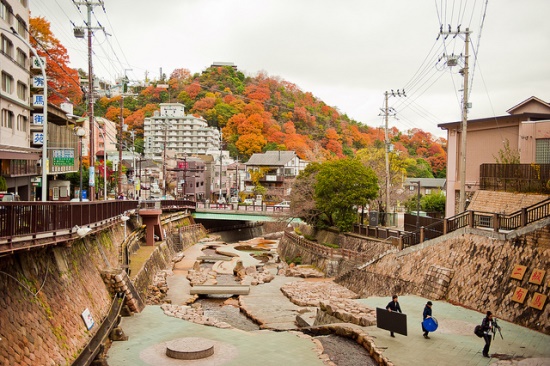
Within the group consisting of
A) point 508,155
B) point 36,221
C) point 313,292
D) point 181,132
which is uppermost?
point 181,132

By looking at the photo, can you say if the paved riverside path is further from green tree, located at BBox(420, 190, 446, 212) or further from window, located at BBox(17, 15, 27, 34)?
green tree, located at BBox(420, 190, 446, 212)

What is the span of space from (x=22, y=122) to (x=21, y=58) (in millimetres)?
4848

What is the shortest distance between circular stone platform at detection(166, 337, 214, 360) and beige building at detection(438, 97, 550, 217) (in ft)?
62.9

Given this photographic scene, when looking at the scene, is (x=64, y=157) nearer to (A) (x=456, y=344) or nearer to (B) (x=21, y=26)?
(B) (x=21, y=26)

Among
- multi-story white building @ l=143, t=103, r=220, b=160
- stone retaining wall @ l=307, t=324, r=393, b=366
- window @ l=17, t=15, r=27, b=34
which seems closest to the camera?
stone retaining wall @ l=307, t=324, r=393, b=366

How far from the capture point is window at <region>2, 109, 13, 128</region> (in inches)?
1232

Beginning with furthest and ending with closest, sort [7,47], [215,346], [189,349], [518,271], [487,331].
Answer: [7,47], [518,271], [215,346], [189,349], [487,331]

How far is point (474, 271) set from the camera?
69.5 ft

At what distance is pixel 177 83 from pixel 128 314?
121551mm

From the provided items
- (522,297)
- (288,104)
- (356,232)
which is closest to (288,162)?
(288,104)

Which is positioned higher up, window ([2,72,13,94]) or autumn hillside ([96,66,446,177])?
autumn hillside ([96,66,446,177])

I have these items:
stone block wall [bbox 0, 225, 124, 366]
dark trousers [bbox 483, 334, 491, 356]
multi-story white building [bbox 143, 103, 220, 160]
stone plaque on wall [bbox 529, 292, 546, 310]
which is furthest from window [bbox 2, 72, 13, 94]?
multi-story white building [bbox 143, 103, 220, 160]

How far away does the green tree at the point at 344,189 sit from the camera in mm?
39938

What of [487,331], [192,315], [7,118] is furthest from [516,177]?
[7,118]
